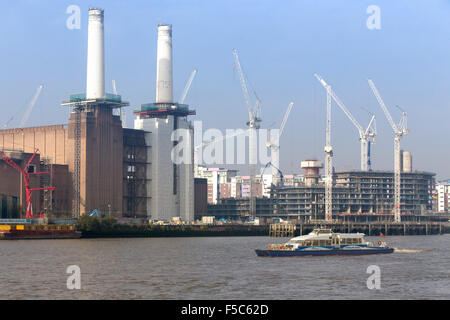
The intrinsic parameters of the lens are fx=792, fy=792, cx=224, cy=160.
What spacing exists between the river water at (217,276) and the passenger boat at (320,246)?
2.07 meters

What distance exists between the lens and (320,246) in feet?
A: 363

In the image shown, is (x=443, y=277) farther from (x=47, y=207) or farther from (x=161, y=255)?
(x=47, y=207)

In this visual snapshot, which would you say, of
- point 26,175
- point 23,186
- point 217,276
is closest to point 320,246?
point 217,276

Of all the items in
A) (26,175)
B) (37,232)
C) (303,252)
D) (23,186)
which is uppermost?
(26,175)

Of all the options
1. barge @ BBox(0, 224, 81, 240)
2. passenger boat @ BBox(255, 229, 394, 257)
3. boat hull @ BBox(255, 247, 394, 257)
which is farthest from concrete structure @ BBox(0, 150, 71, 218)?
passenger boat @ BBox(255, 229, 394, 257)

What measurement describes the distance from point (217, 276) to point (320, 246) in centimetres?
3451

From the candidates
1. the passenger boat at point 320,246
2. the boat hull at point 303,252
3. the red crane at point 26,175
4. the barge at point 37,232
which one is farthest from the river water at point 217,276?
the red crane at point 26,175

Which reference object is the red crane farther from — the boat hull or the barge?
the boat hull

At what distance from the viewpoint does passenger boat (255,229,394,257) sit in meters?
109

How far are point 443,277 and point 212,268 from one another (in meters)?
25.2

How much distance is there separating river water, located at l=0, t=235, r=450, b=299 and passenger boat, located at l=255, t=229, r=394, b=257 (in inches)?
81.5

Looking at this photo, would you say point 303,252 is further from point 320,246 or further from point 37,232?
point 37,232

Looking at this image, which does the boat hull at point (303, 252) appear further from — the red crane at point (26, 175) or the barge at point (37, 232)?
the red crane at point (26, 175)
